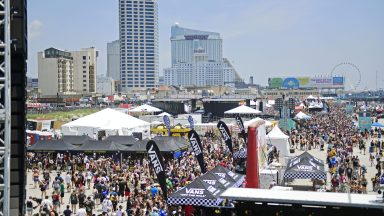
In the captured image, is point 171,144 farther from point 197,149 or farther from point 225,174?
point 225,174

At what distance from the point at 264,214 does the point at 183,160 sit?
15.2 m

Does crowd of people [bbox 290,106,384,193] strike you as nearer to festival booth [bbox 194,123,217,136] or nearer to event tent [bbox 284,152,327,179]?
event tent [bbox 284,152,327,179]

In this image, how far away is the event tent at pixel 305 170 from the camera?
1850 centimetres

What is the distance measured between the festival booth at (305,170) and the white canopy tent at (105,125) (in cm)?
1487

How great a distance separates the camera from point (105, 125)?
32281 mm

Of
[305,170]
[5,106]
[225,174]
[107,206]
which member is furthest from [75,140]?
[5,106]

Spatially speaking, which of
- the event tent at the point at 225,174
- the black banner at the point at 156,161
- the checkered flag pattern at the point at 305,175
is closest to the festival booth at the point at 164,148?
the checkered flag pattern at the point at 305,175

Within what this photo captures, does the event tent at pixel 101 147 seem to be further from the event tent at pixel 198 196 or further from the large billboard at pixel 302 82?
the large billboard at pixel 302 82

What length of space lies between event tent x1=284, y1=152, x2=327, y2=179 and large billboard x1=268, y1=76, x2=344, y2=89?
536 ft

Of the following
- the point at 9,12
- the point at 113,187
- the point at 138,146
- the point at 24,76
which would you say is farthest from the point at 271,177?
the point at 9,12

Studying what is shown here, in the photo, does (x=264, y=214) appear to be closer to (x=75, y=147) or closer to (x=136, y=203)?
(x=136, y=203)

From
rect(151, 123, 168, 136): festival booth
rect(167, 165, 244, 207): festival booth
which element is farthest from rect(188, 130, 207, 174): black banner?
rect(151, 123, 168, 136): festival booth

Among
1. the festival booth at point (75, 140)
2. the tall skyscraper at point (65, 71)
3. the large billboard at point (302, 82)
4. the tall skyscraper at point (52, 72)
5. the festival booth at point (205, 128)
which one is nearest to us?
the festival booth at point (75, 140)

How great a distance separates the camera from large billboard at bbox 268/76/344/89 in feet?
591
